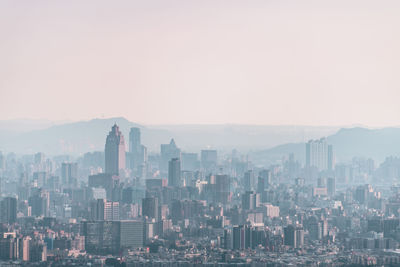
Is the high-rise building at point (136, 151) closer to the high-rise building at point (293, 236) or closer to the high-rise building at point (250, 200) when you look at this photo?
the high-rise building at point (250, 200)

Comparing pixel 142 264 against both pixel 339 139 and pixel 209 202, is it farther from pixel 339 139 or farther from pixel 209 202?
pixel 339 139

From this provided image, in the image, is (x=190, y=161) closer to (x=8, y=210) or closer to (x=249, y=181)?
(x=249, y=181)

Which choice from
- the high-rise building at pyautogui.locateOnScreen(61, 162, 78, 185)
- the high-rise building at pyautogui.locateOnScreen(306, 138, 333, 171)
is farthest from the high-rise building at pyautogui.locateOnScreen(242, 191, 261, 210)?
the high-rise building at pyautogui.locateOnScreen(306, 138, 333, 171)

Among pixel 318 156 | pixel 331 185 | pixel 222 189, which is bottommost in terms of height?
pixel 222 189

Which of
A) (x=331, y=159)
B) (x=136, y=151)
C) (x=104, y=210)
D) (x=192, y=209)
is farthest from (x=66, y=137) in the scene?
(x=192, y=209)

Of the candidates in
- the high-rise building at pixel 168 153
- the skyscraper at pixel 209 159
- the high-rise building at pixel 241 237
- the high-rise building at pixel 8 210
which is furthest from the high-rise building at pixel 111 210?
the skyscraper at pixel 209 159

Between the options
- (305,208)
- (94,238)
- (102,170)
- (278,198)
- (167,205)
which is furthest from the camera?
(102,170)

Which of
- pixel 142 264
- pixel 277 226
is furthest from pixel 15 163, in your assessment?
pixel 142 264
